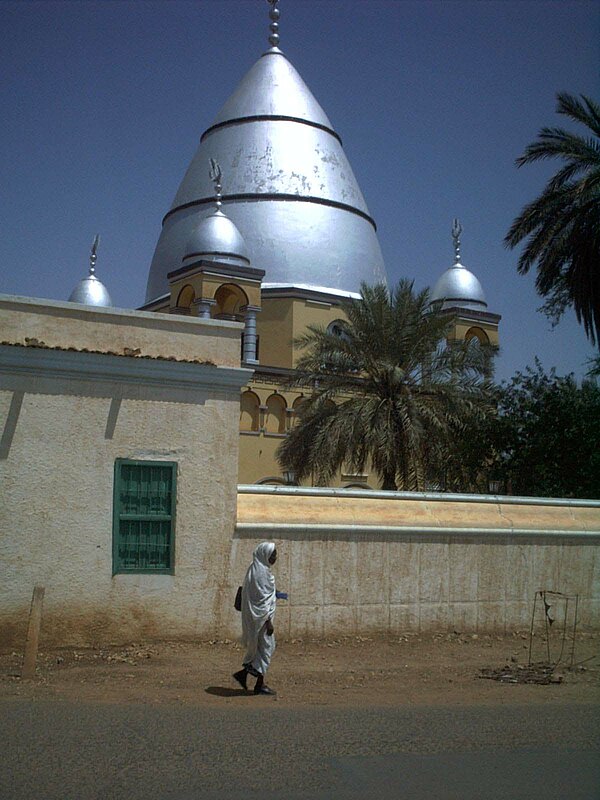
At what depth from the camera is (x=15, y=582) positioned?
9.87m

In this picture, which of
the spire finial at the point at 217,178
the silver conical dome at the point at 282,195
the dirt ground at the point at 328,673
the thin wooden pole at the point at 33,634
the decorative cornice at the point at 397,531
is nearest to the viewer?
the dirt ground at the point at 328,673

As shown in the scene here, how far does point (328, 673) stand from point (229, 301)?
74.2 ft

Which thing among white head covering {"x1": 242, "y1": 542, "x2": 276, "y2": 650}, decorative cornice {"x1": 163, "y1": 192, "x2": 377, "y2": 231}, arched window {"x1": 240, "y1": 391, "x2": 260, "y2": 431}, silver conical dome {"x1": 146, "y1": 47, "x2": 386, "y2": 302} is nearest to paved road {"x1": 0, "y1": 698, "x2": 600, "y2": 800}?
white head covering {"x1": 242, "y1": 542, "x2": 276, "y2": 650}

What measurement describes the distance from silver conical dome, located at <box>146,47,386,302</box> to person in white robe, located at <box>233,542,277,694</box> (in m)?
23.4

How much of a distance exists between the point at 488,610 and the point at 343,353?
8787 millimetres

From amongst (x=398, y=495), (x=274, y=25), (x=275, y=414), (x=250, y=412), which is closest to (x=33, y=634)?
(x=398, y=495)

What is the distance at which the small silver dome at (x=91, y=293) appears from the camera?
36.6 metres

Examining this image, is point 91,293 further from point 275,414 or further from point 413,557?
point 413,557

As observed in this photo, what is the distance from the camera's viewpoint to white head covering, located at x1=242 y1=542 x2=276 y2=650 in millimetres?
8305

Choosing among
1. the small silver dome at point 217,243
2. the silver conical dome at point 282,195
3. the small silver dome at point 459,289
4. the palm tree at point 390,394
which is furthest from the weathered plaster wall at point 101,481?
the small silver dome at point 459,289

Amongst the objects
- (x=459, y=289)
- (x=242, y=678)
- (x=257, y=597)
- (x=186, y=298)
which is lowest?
(x=242, y=678)

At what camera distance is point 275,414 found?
2938 centimetres

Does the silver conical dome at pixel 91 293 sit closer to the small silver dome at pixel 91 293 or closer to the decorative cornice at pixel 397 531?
the small silver dome at pixel 91 293

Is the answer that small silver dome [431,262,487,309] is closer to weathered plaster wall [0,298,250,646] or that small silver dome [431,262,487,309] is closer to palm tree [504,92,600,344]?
palm tree [504,92,600,344]
